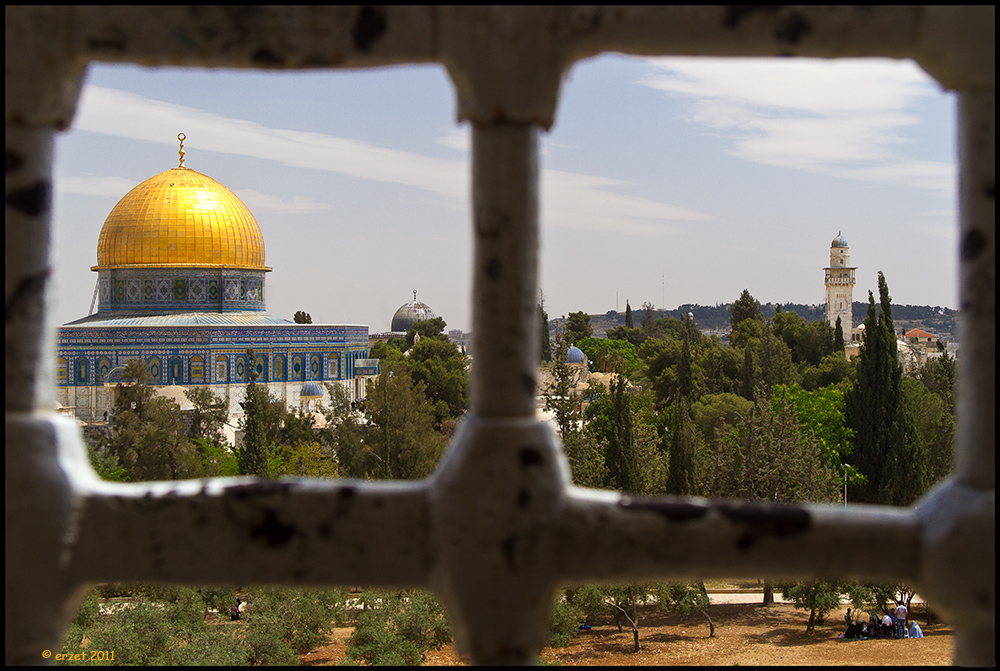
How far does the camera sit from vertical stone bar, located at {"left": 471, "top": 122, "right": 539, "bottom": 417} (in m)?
2.14

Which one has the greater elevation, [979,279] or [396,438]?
[979,279]

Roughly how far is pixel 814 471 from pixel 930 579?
1585 cm

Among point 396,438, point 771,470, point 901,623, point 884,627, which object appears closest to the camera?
point 901,623

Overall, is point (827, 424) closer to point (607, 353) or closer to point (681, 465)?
point (681, 465)

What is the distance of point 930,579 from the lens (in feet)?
7.04

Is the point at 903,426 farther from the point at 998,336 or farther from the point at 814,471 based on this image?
the point at 998,336

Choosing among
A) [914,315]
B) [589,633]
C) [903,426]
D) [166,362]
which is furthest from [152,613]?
[914,315]

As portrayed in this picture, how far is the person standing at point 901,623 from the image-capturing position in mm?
13295

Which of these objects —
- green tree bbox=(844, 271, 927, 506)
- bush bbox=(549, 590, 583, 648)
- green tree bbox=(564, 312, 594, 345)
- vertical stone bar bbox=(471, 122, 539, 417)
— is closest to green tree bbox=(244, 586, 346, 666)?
bush bbox=(549, 590, 583, 648)

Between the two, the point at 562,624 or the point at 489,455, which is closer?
the point at 489,455

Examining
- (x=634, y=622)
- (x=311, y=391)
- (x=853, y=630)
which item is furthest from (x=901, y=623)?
(x=311, y=391)

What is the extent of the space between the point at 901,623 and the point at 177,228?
28.1 meters

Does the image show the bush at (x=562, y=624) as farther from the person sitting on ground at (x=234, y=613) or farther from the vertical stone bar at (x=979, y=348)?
the vertical stone bar at (x=979, y=348)

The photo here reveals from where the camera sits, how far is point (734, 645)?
1341 centimetres
